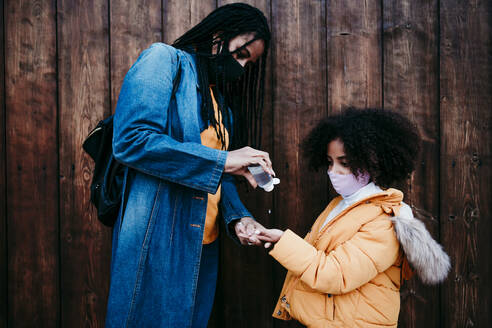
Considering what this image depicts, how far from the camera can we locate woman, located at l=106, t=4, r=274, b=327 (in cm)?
85

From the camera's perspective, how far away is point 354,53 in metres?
1.50

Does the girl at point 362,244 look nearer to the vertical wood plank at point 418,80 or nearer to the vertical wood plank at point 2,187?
the vertical wood plank at point 418,80

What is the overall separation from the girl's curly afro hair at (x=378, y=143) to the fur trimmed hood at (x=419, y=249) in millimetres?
173

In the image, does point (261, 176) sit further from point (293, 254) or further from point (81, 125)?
point (81, 125)

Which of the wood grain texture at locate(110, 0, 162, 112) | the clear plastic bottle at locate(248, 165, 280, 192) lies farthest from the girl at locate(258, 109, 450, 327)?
the wood grain texture at locate(110, 0, 162, 112)

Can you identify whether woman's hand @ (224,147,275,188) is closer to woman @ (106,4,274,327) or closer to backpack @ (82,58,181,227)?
woman @ (106,4,274,327)

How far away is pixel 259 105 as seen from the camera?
1405 millimetres

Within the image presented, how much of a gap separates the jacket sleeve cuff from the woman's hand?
24 cm

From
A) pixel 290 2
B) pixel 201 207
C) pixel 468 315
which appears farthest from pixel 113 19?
pixel 468 315

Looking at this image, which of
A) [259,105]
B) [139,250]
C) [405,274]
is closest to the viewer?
[139,250]

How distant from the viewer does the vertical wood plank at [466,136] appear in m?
1.49

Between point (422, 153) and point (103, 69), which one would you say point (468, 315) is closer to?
point (422, 153)

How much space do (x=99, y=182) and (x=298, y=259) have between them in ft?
2.36

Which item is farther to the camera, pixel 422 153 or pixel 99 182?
pixel 422 153
